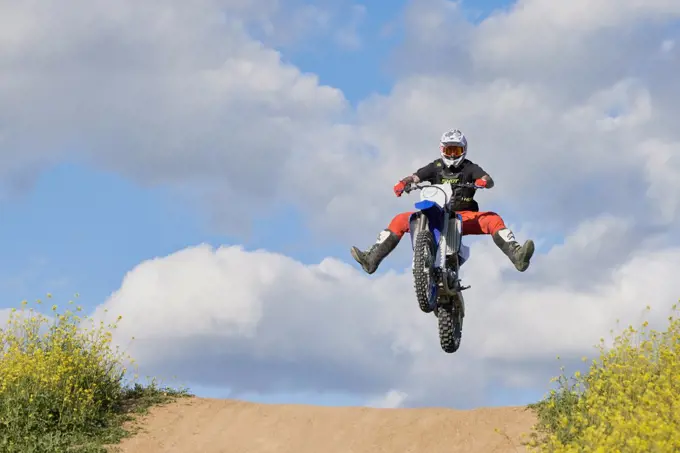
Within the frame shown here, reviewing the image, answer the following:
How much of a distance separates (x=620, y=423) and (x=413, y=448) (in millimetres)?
4496

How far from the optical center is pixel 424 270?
1225cm

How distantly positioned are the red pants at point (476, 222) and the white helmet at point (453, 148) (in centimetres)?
85

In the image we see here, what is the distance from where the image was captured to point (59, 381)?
15562 mm

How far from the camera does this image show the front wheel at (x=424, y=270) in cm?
1226

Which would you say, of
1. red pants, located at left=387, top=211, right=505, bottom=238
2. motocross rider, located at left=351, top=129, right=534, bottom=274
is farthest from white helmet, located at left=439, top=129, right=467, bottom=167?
red pants, located at left=387, top=211, right=505, bottom=238

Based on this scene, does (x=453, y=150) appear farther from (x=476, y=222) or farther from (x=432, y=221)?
(x=432, y=221)

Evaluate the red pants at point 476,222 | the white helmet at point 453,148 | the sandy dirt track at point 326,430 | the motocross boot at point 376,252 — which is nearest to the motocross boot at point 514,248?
the red pants at point 476,222

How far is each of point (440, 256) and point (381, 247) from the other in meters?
0.96

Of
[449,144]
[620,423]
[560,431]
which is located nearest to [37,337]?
A: [449,144]

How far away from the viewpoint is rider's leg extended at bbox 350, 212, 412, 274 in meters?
13.3

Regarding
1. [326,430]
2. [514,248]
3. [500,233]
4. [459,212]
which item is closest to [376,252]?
[459,212]

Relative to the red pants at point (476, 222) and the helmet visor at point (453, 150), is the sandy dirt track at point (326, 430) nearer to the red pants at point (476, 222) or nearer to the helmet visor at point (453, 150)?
the red pants at point (476, 222)

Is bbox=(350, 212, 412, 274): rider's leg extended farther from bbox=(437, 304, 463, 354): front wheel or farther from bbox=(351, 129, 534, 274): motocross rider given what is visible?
bbox=(437, 304, 463, 354): front wheel

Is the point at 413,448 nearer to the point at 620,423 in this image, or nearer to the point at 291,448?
the point at 291,448
